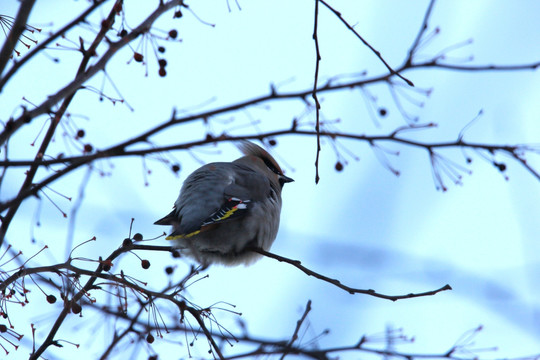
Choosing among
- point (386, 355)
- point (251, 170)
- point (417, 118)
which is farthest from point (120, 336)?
point (251, 170)

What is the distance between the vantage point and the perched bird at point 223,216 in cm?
455

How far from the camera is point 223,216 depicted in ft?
15.0

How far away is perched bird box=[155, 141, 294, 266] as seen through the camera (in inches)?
179

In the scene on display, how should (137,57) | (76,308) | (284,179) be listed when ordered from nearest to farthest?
(76,308), (137,57), (284,179)

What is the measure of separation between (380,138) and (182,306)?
1.13m

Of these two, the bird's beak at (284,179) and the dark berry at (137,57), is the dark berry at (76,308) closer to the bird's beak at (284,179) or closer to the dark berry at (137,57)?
the dark berry at (137,57)

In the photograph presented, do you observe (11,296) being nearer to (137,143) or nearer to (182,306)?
(182,306)

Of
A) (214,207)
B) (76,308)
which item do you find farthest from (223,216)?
(76,308)

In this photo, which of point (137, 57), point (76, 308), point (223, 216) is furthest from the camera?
point (223, 216)

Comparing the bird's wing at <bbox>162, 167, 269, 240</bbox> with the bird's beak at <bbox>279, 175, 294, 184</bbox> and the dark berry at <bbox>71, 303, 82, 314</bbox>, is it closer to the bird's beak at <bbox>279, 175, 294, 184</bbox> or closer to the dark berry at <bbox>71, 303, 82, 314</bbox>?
the bird's beak at <bbox>279, 175, 294, 184</bbox>

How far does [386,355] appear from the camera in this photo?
9.48 ft

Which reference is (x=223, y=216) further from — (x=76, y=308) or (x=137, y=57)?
(x=76, y=308)

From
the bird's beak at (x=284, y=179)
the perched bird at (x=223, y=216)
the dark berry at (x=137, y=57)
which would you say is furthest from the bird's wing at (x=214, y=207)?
the dark berry at (x=137, y=57)

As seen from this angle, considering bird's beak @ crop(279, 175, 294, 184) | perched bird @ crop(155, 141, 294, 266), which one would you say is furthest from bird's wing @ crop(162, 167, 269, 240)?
bird's beak @ crop(279, 175, 294, 184)
